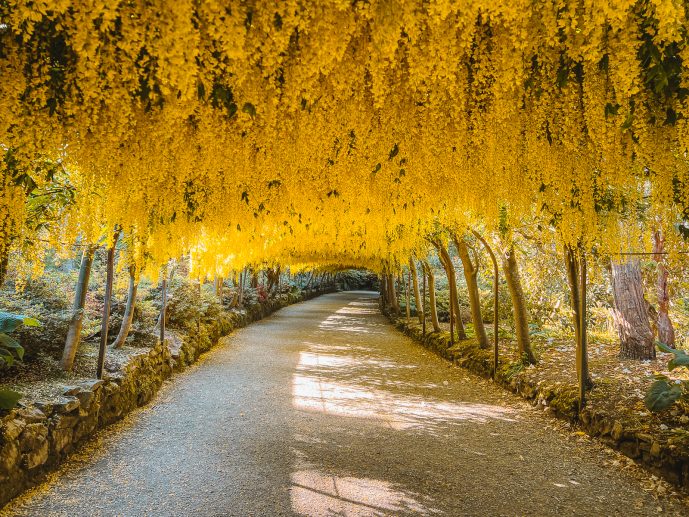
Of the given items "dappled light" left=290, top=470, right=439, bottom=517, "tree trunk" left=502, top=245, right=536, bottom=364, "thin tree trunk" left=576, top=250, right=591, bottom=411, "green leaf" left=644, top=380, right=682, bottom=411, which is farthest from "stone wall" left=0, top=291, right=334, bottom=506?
"tree trunk" left=502, top=245, right=536, bottom=364

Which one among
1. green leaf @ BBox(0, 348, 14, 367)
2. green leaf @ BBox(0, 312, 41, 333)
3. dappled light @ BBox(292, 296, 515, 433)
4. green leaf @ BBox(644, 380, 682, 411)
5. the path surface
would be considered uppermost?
green leaf @ BBox(0, 312, 41, 333)

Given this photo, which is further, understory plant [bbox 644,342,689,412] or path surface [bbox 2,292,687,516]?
understory plant [bbox 644,342,689,412]

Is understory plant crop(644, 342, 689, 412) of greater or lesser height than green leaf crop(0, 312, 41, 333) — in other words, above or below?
below

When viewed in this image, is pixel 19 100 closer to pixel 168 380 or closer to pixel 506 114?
pixel 506 114

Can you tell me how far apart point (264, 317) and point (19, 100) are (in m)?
14.4

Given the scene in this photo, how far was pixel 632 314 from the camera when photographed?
5.61 metres

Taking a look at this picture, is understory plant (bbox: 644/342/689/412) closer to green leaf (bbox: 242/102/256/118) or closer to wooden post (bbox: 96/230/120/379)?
green leaf (bbox: 242/102/256/118)

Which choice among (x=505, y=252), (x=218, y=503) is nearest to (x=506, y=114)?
(x=218, y=503)

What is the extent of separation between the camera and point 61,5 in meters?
1.31

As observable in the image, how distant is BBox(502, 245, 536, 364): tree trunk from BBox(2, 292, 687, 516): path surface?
2.28 feet

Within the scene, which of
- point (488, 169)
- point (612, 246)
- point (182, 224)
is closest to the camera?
point (488, 169)

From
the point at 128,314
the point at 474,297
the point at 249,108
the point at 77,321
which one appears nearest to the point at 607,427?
the point at 474,297

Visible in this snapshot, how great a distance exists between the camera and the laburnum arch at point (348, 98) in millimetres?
1526

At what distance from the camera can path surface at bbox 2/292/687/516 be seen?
279 centimetres
